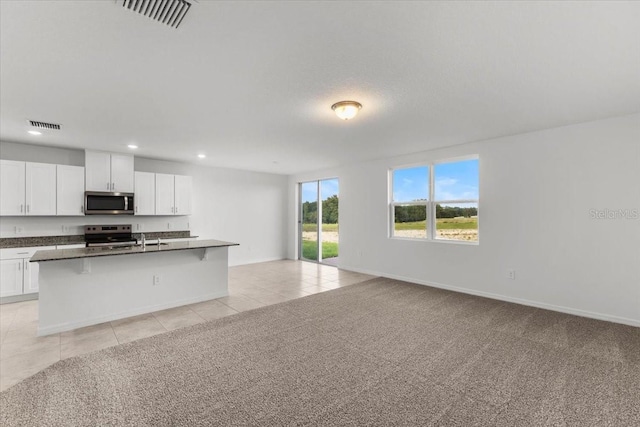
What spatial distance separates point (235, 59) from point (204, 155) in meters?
3.86

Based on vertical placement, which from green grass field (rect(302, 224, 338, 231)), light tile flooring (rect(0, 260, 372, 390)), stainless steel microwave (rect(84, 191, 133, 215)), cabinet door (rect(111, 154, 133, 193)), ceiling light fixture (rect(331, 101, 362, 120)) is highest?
ceiling light fixture (rect(331, 101, 362, 120))

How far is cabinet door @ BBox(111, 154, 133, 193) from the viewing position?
17.3 ft

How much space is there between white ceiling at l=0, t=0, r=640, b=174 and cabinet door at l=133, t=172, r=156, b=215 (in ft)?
5.06

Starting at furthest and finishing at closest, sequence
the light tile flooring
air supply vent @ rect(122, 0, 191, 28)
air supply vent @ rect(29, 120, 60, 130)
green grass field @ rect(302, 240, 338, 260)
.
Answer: green grass field @ rect(302, 240, 338, 260) → air supply vent @ rect(29, 120, 60, 130) → the light tile flooring → air supply vent @ rect(122, 0, 191, 28)

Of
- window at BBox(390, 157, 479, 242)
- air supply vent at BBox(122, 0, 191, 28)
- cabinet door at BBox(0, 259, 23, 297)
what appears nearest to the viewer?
air supply vent at BBox(122, 0, 191, 28)

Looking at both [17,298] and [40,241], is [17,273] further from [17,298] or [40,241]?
[40,241]

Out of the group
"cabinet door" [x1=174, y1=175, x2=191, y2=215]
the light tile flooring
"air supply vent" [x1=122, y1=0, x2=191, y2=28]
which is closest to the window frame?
the light tile flooring

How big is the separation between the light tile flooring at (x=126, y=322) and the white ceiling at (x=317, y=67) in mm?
2540

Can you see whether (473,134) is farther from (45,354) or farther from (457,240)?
(45,354)

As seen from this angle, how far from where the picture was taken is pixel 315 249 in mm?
7984

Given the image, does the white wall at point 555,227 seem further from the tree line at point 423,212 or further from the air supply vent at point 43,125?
the air supply vent at point 43,125

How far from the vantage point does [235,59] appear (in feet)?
7.29

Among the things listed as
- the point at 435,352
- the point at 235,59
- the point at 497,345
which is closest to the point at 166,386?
the point at 435,352

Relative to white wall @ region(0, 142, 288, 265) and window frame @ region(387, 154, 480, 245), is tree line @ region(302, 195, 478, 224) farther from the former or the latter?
white wall @ region(0, 142, 288, 265)
